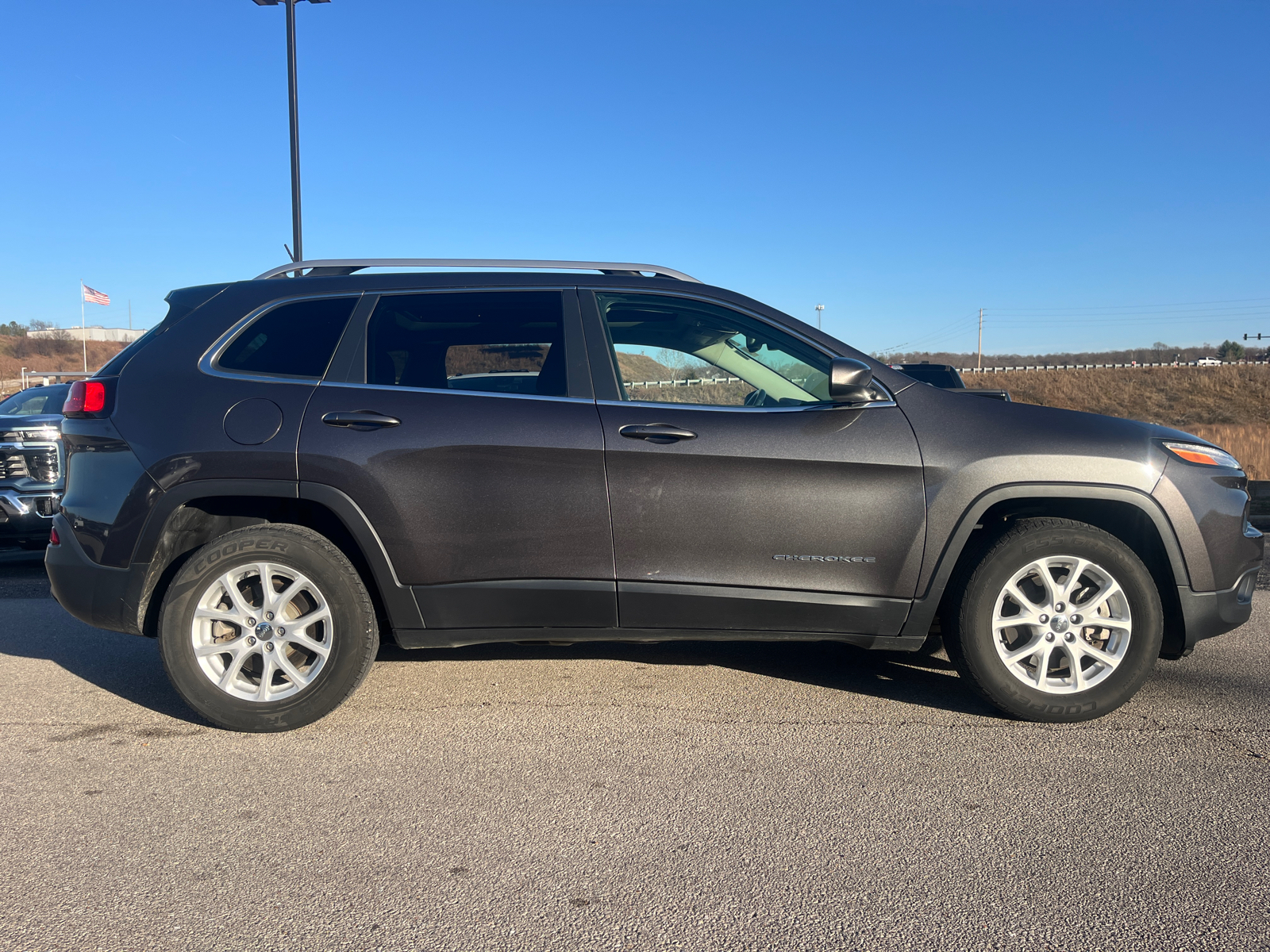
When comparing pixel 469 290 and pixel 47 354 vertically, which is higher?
pixel 47 354

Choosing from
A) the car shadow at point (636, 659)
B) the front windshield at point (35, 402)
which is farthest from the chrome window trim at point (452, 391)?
the front windshield at point (35, 402)

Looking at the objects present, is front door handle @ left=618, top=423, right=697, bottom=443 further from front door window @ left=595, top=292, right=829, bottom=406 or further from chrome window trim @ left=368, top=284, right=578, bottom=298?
chrome window trim @ left=368, top=284, right=578, bottom=298

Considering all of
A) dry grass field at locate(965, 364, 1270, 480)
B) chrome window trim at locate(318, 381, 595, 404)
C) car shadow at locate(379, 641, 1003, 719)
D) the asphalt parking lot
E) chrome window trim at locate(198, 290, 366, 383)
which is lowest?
the asphalt parking lot

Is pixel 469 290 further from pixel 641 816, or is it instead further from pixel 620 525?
pixel 641 816

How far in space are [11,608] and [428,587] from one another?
4016mm

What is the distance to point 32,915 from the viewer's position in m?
2.37

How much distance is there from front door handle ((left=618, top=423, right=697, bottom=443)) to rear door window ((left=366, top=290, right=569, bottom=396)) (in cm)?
33

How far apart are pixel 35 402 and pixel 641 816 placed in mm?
8119

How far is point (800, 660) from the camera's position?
15.5 ft

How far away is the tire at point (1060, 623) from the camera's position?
3.69 meters

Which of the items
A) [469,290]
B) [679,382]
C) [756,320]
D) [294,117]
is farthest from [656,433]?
[294,117]

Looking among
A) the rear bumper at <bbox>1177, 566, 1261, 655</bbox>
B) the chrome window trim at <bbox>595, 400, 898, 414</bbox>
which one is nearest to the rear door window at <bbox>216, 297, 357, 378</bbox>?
the chrome window trim at <bbox>595, 400, 898, 414</bbox>

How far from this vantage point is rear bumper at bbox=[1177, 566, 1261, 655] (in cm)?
374

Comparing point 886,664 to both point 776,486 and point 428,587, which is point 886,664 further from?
point 428,587
